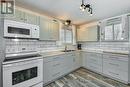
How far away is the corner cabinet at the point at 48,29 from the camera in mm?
2715

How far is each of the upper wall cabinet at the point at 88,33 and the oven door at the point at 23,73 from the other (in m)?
2.66

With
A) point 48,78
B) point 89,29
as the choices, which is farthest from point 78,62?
point 48,78

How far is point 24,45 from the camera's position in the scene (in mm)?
2584

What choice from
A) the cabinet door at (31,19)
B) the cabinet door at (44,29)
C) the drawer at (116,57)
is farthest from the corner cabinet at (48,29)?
the drawer at (116,57)

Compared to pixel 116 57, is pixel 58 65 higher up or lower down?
lower down

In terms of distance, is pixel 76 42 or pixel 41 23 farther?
pixel 76 42

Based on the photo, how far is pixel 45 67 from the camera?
98.3 inches

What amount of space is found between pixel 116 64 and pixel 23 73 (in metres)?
2.76

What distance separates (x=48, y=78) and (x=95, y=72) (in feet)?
6.77

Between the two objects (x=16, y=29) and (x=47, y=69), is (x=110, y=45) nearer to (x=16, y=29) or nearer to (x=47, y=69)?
(x=47, y=69)

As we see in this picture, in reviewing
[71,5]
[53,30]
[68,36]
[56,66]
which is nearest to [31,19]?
[53,30]

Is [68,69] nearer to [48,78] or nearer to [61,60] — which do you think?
[61,60]

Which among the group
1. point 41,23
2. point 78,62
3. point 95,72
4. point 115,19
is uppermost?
point 115,19

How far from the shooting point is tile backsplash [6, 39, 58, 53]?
219 centimetres
